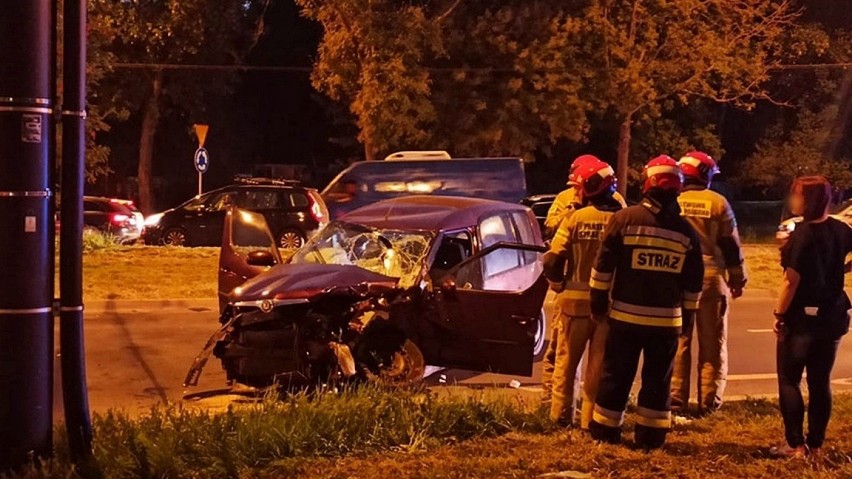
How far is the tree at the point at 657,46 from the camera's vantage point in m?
25.8

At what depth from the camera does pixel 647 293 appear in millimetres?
5520

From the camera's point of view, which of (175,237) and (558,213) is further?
(175,237)

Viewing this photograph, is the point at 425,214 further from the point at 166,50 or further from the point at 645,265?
the point at 166,50

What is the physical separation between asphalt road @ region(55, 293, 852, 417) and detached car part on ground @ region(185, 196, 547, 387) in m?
0.67

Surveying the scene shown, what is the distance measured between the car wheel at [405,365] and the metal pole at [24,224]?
3.28m

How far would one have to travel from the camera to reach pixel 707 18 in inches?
1072

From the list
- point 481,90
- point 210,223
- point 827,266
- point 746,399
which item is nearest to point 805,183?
point 827,266

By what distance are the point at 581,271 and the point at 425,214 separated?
3.01m

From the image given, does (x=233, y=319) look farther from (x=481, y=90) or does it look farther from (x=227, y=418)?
(x=481, y=90)

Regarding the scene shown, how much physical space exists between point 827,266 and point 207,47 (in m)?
31.7

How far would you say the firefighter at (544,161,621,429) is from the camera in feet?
19.9

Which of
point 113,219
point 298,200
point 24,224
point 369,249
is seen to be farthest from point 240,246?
point 113,219

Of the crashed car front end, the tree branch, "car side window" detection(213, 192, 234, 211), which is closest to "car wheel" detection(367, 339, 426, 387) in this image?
the crashed car front end

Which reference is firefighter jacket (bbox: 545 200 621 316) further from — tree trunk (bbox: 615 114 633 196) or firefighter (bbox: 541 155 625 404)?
tree trunk (bbox: 615 114 633 196)
